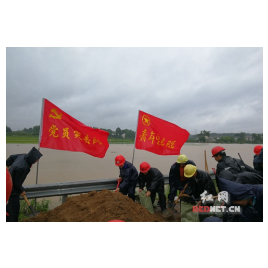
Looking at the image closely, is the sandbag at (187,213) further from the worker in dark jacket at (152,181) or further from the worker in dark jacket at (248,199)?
the worker in dark jacket at (248,199)

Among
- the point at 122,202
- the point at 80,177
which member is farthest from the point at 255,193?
the point at 80,177

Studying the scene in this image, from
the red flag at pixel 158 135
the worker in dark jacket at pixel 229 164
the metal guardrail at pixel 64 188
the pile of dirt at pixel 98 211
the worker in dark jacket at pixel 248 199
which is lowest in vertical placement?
the pile of dirt at pixel 98 211

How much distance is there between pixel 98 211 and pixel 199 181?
205 centimetres

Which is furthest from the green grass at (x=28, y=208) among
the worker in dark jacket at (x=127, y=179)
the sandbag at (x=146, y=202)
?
the sandbag at (x=146, y=202)

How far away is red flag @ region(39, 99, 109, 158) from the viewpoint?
4.15 metres

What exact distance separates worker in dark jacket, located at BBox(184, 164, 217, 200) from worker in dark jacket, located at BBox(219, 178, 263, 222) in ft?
4.31

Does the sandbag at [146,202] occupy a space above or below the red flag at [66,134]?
below

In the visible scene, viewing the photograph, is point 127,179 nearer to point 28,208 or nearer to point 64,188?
point 64,188

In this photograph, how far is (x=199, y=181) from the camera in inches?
145

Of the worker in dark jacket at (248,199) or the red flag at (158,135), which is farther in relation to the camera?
the red flag at (158,135)

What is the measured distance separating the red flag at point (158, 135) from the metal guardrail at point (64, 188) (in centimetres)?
Result: 146

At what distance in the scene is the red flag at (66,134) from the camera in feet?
13.6

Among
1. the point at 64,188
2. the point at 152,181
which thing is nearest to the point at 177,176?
the point at 152,181

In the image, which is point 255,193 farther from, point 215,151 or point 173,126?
point 173,126
